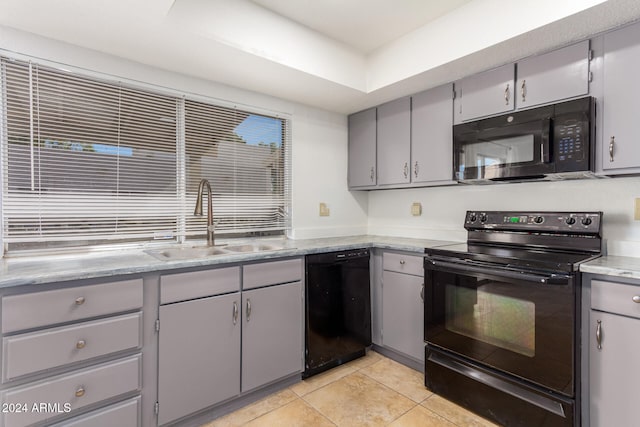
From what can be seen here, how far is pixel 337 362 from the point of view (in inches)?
94.5

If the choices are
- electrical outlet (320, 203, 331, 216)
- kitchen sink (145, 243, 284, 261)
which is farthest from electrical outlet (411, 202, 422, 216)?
kitchen sink (145, 243, 284, 261)

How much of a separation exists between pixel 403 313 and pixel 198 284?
58.3 inches

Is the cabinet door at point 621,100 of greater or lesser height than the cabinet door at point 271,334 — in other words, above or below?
above

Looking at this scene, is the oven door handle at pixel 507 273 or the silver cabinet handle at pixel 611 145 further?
the silver cabinet handle at pixel 611 145

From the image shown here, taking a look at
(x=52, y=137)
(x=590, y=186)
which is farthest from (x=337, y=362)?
(x=52, y=137)

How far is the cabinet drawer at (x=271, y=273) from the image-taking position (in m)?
1.94

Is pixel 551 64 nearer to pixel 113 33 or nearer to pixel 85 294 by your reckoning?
pixel 113 33

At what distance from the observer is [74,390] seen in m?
1.42

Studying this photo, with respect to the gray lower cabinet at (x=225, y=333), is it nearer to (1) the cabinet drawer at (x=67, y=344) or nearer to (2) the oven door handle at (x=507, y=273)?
(1) the cabinet drawer at (x=67, y=344)

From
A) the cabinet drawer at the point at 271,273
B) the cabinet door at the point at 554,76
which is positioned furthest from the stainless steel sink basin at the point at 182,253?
the cabinet door at the point at 554,76

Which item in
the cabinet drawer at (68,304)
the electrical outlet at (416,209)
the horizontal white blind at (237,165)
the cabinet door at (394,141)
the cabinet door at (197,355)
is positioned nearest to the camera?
the cabinet drawer at (68,304)

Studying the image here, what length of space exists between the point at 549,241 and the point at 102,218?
8.98 feet

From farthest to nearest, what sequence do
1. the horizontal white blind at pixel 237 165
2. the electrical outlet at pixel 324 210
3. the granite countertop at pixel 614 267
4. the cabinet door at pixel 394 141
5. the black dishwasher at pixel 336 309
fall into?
the electrical outlet at pixel 324 210 < the cabinet door at pixel 394 141 < the horizontal white blind at pixel 237 165 < the black dishwasher at pixel 336 309 < the granite countertop at pixel 614 267

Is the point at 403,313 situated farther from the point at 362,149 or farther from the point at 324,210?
the point at 362,149
